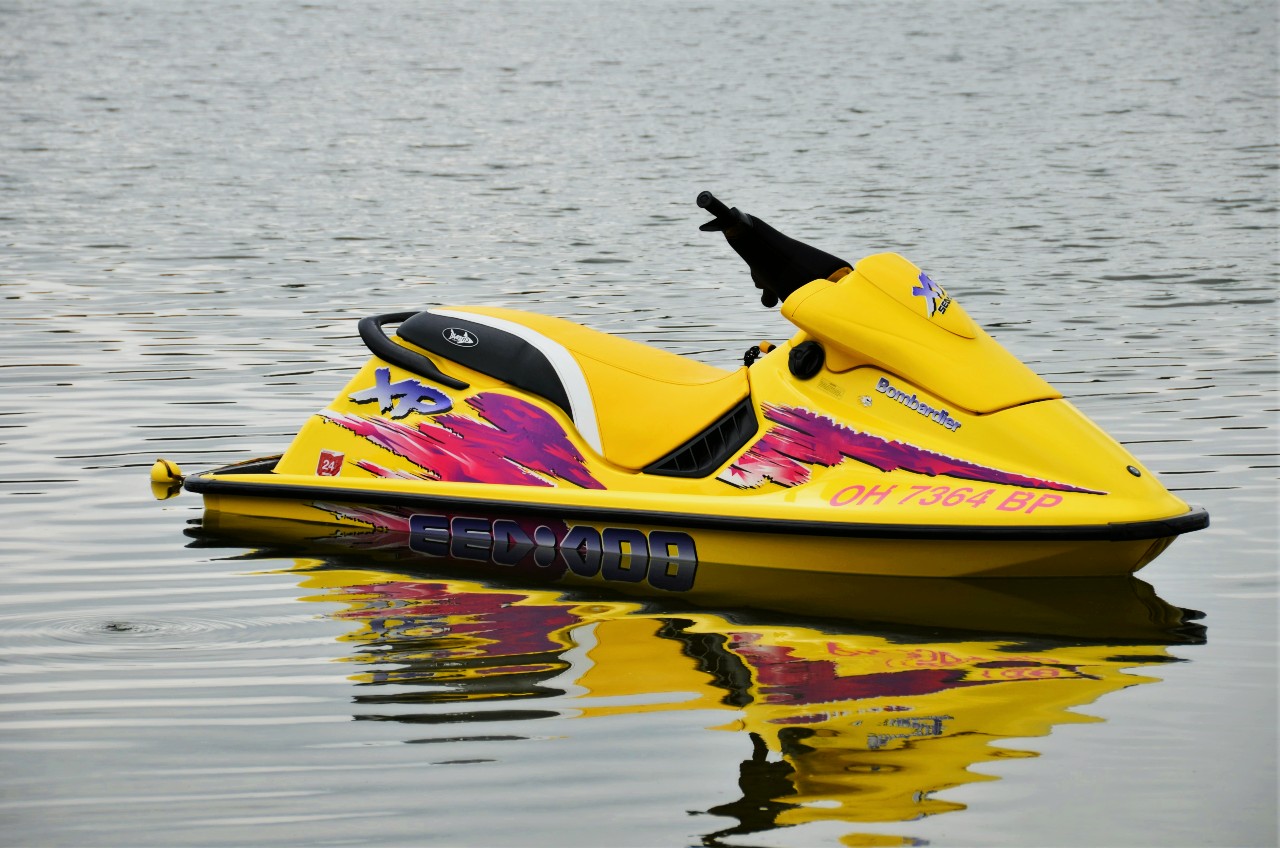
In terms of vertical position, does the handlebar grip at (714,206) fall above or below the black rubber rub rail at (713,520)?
above

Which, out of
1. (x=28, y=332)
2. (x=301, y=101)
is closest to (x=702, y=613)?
(x=28, y=332)

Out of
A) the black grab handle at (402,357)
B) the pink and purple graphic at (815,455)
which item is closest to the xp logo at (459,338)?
the black grab handle at (402,357)

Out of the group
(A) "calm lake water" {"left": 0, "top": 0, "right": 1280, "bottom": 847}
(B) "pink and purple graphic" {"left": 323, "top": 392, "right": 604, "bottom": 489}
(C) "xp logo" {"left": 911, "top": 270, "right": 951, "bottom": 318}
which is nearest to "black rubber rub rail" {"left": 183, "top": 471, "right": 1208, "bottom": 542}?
(B) "pink and purple graphic" {"left": 323, "top": 392, "right": 604, "bottom": 489}

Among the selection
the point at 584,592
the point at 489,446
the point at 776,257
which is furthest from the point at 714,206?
the point at 584,592

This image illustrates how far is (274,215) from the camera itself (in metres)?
18.7

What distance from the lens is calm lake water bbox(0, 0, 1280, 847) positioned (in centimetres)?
418

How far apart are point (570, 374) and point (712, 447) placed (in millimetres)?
664

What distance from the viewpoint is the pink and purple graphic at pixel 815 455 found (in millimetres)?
5848

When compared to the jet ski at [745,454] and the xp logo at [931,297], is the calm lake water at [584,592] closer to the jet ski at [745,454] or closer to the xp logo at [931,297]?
the jet ski at [745,454]

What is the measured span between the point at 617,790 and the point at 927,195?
16.2m

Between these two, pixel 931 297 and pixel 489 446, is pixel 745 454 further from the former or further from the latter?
pixel 489 446

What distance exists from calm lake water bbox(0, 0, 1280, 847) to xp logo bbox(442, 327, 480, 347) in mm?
975

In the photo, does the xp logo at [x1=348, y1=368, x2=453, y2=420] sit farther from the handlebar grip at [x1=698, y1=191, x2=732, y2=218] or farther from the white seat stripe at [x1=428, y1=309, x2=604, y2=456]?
the handlebar grip at [x1=698, y1=191, x2=732, y2=218]

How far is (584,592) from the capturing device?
6.04 metres
